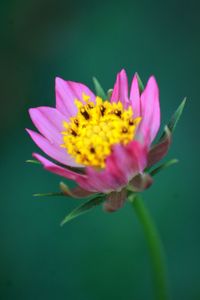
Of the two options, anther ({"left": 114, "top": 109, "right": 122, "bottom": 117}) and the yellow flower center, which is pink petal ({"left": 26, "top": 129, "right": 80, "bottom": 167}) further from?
anther ({"left": 114, "top": 109, "right": 122, "bottom": 117})

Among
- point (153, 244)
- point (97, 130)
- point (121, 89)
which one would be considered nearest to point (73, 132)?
point (97, 130)

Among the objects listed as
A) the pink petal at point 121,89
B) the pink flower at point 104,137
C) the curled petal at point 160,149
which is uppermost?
the pink petal at point 121,89

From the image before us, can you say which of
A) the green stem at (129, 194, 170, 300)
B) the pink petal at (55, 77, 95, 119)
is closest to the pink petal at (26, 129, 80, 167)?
the pink petal at (55, 77, 95, 119)

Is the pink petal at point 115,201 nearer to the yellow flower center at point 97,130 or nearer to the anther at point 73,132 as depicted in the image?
the yellow flower center at point 97,130

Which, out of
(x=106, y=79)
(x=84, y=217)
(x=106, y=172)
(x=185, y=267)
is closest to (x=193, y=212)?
(x=185, y=267)

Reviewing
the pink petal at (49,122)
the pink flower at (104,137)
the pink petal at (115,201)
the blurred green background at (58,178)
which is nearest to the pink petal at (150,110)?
the pink flower at (104,137)

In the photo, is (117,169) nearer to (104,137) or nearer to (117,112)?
(104,137)

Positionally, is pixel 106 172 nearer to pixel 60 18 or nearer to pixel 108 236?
pixel 108 236
